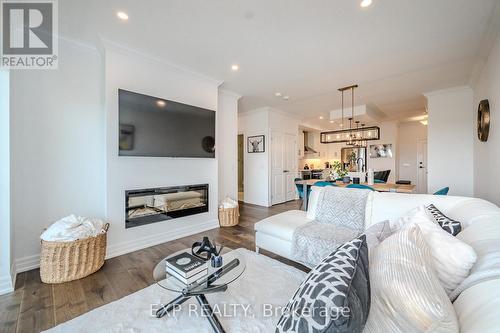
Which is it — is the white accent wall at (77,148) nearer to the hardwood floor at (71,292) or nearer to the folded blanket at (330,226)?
the hardwood floor at (71,292)

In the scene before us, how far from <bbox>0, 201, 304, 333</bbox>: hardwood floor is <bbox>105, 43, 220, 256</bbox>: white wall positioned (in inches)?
12.4

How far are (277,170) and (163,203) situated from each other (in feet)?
11.7

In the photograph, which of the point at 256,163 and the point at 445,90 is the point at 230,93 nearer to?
the point at 256,163

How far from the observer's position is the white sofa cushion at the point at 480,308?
488 mm

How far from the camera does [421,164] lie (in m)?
7.16

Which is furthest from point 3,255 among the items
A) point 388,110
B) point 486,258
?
point 388,110

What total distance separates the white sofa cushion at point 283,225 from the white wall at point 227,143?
1922 mm

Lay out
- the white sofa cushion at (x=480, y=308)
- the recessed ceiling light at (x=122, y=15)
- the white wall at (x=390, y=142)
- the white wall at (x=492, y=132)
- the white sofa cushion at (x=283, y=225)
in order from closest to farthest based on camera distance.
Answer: the white sofa cushion at (x=480, y=308) → the recessed ceiling light at (x=122, y=15) → the white sofa cushion at (x=283, y=225) → the white wall at (x=492, y=132) → the white wall at (x=390, y=142)

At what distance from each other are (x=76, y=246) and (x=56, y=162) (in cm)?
114

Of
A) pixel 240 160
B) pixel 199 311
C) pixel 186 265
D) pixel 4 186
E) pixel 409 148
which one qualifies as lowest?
pixel 199 311

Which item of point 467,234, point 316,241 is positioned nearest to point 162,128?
point 316,241

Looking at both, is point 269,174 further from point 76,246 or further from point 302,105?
point 76,246

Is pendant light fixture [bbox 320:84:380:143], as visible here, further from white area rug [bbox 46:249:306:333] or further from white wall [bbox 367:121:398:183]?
white area rug [bbox 46:249:306:333]

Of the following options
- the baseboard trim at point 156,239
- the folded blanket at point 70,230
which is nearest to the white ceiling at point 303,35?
the folded blanket at point 70,230
